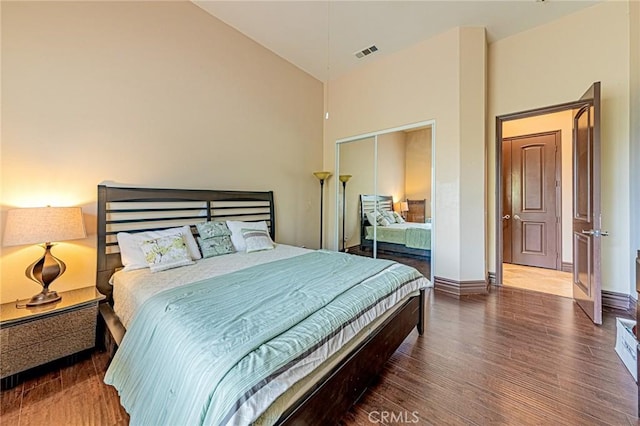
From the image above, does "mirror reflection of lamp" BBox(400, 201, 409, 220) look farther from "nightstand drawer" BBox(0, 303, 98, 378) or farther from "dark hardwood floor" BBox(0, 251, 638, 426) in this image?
"nightstand drawer" BBox(0, 303, 98, 378)

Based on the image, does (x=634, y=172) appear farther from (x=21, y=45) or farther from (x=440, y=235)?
(x=21, y=45)

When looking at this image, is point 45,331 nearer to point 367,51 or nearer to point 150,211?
point 150,211

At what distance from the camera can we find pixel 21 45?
2.16 metres

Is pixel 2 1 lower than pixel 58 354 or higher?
higher

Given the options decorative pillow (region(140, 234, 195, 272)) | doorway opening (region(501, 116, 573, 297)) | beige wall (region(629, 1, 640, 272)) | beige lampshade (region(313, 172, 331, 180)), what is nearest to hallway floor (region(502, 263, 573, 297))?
doorway opening (region(501, 116, 573, 297))

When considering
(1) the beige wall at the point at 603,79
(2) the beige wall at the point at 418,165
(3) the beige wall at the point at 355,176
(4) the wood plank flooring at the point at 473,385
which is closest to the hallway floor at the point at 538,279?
(1) the beige wall at the point at 603,79

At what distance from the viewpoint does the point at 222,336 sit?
1216 mm

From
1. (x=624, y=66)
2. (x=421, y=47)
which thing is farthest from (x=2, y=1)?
(x=624, y=66)

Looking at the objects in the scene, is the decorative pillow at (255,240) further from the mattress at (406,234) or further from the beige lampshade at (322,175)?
the mattress at (406,234)

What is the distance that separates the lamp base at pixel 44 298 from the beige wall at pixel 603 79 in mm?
5638

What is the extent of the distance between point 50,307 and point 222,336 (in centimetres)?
176

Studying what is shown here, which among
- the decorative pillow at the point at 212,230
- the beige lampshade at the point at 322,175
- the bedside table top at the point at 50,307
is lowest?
the bedside table top at the point at 50,307

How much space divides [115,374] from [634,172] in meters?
5.16

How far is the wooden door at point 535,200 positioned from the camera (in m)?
4.84
